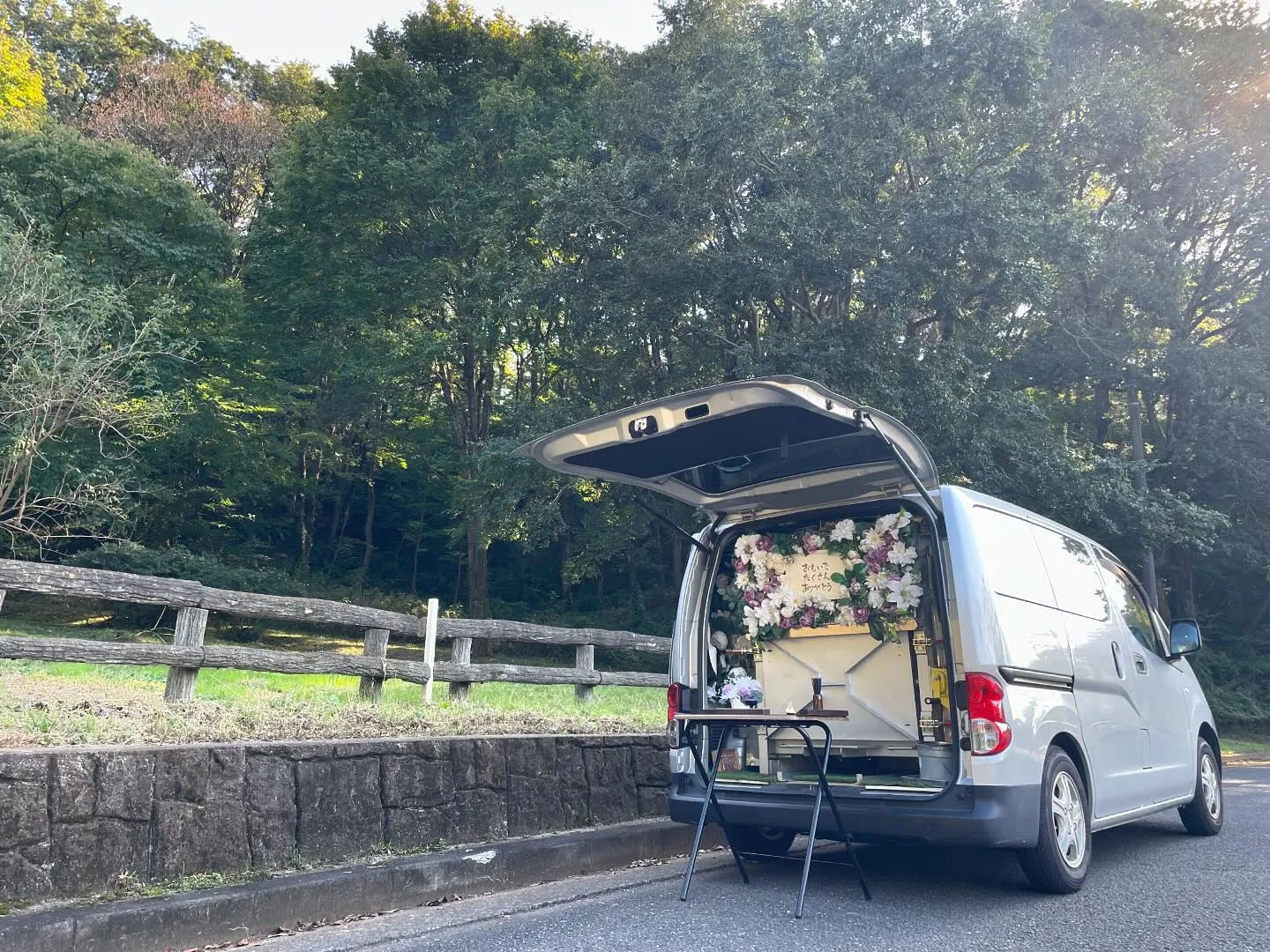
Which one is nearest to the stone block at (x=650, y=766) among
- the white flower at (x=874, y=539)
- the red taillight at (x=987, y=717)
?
the white flower at (x=874, y=539)

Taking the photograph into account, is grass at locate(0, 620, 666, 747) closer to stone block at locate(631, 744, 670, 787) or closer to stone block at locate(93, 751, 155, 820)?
stone block at locate(631, 744, 670, 787)

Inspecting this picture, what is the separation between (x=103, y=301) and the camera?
61.3 ft

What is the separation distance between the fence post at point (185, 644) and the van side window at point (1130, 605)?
595 cm

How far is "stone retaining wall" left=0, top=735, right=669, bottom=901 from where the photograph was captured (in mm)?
3908

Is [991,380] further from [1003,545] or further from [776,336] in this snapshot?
[1003,545]

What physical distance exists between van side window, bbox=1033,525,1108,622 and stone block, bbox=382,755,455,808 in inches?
139

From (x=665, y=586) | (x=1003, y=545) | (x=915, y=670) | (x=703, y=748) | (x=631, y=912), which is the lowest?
(x=631, y=912)

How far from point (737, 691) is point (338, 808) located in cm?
227

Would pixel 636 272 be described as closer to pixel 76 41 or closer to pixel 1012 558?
pixel 1012 558

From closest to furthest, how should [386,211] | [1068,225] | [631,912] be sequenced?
1. [631,912]
2. [1068,225]
3. [386,211]

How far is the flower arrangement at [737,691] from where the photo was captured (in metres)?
5.81

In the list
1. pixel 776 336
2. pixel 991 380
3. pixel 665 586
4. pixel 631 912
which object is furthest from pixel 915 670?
pixel 665 586

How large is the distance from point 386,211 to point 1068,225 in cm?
1558

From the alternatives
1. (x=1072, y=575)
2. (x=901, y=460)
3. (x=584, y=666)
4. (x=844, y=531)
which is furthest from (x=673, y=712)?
(x=584, y=666)
